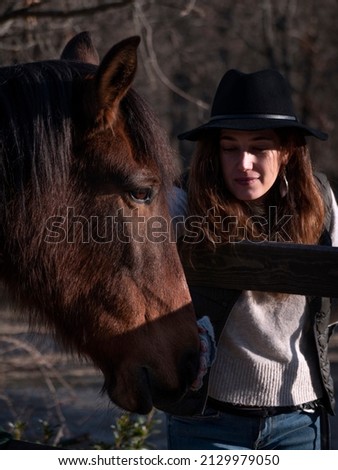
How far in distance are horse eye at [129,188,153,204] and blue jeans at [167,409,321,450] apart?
0.85 metres

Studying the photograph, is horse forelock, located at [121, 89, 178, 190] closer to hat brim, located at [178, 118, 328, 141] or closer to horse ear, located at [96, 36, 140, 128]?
horse ear, located at [96, 36, 140, 128]

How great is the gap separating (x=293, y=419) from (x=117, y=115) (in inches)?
52.2

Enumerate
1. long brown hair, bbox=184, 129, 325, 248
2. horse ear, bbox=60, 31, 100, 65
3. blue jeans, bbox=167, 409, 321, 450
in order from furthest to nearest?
horse ear, bbox=60, 31, 100, 65 < long brown hair, bbox=184, 129, 325, 248 < blue jeans, bbox=167, 409, 321, 450

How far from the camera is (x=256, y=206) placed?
324 centimetres

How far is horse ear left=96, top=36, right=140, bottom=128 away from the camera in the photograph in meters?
2.69

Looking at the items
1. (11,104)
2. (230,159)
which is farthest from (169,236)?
(11,104)

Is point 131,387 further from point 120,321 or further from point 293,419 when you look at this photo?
point 293,419

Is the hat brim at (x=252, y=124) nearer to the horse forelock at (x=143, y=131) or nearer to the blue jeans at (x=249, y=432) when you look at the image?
the horse forelock at (x=143, y=131)

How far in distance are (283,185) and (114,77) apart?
87cm

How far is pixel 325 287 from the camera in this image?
2889mm

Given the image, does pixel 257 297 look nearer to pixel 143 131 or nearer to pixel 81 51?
pixel 143 131

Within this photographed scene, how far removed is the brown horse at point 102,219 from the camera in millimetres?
2850
